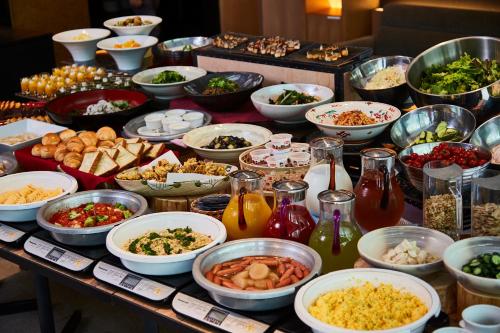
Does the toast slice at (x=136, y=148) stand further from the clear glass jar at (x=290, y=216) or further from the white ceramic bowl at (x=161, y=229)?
the clear glass jar at (x=290, y=216)

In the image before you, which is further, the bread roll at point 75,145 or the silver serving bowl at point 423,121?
the bread roll at point 75,145

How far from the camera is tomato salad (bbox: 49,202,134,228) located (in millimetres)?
2768

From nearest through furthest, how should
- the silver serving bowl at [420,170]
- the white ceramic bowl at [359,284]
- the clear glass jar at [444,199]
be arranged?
1. the white ceramic bowl at [359,284]
2. the clear glass jar at [444,199]
3. the silver serving bowl at [420,170]

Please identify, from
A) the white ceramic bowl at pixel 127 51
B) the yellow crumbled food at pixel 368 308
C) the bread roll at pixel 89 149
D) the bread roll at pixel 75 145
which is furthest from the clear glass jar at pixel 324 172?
the white ceramic bowl at pixel 127 51

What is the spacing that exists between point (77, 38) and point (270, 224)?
9.89 feet

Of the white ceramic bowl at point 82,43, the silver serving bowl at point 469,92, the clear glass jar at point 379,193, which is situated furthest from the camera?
the white ceramic bowl at point 82,43

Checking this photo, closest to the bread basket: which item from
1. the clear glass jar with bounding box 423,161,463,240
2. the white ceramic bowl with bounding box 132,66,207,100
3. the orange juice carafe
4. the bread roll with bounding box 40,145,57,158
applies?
the orange juice carafe

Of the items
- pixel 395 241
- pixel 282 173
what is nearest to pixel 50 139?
pixel 282 173

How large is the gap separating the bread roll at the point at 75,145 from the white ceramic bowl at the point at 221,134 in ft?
1.46

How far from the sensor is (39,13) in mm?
7781

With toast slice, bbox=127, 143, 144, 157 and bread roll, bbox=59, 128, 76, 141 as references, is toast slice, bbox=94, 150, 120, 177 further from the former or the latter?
bread roll, bbox=59, 128, 76, 141

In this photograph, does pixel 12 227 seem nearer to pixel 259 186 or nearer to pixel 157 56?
pixel 259 186

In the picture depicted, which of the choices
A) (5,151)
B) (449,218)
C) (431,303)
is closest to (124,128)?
(5,151)

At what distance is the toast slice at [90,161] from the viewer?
10.5 feet
